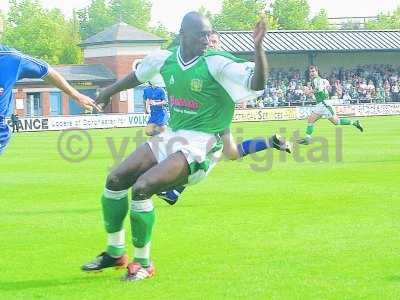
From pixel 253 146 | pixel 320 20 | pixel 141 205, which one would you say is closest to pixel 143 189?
pixel 141 205

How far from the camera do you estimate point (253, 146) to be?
15.9m

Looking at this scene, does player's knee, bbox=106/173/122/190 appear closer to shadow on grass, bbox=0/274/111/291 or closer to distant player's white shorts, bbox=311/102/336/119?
shadow on grass, bbox=0/274/111/291

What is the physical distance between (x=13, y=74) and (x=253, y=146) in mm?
6990

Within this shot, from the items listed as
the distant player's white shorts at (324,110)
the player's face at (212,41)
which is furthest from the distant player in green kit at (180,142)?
the distant player's white shorts at (324,110)

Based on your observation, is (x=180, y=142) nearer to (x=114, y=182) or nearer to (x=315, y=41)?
(x=114, y=182)

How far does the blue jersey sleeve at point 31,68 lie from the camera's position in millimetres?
9562

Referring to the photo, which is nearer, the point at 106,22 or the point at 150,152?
the point at 150,152

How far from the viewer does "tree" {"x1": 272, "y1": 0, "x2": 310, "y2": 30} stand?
131250 millimetres

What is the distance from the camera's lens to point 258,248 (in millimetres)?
10719

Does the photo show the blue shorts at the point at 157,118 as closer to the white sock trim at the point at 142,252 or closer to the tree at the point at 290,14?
the white sock trim at the point at 142,252

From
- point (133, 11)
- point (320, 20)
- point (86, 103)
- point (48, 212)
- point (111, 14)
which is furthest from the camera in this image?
point (133, 11)

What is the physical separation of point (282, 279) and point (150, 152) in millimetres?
1771

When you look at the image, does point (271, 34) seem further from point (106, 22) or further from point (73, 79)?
point (106, 22)

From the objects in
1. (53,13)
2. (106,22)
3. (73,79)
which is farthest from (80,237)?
(106,22)
